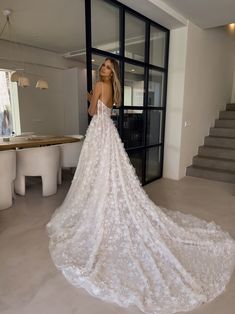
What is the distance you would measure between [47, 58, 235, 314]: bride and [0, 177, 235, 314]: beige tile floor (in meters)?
0.08

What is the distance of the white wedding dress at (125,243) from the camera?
1.63 metres

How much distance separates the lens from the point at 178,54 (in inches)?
158

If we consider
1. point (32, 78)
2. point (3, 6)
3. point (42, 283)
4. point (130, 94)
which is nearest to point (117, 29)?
point (130, 94)

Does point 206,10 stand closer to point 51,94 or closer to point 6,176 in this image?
point 6,176

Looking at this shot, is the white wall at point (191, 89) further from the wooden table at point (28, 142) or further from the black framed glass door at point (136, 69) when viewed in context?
the wooden table at point (28, 142)

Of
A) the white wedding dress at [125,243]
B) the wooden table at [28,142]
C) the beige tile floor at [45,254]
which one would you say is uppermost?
the wooden table at [28,142]

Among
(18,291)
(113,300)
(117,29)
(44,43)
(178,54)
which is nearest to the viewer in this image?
(113,300)

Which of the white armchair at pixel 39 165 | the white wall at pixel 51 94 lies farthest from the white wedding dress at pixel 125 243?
the white wall at pixel 51 94

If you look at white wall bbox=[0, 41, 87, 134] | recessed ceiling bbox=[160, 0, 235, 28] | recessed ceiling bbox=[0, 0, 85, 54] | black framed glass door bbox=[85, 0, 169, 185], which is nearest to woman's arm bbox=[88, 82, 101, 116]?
black framed glass door bbox=[85, 0, 169, 185]

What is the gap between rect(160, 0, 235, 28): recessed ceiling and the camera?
123 inches

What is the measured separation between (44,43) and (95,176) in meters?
4.59

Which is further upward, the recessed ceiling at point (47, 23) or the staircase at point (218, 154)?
the recessed ceiling at point (47, 23)

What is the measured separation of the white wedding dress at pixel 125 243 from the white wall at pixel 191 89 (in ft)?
6.23

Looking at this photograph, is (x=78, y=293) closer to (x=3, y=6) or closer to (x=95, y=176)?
(x=95, y=176)
